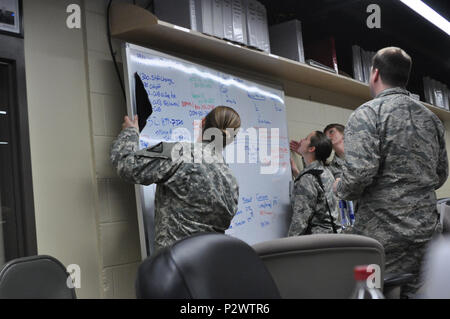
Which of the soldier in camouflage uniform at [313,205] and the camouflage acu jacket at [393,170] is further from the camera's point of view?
the soldier in camouflage uniform at [313,205]

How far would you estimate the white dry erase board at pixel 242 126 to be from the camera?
226 centimetres

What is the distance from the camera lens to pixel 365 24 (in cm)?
424

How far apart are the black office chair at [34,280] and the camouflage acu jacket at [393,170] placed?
1.09m

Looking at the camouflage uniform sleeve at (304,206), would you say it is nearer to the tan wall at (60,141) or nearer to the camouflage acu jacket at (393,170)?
the camouflage acu jacket at (393,170)

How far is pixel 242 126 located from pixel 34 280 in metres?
1.93

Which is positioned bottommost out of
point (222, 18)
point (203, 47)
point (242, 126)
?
point (242, 126)

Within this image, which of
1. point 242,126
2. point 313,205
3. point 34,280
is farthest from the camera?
point 242,126

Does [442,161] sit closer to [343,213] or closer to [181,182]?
[181,182]

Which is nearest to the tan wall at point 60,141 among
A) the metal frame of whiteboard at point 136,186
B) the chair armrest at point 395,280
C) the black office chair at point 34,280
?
the metal frame of whiteboard at point 136,186

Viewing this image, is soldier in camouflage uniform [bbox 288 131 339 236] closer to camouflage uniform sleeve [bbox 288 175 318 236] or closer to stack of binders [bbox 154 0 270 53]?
camouflage uniform sleeve [bbox 288 175 318 236]

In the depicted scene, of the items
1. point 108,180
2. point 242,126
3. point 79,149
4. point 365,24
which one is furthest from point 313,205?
point 365,24

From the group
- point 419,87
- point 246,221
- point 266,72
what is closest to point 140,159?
point 246,221

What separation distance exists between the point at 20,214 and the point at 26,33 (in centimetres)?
79

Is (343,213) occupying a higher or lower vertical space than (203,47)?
lower
